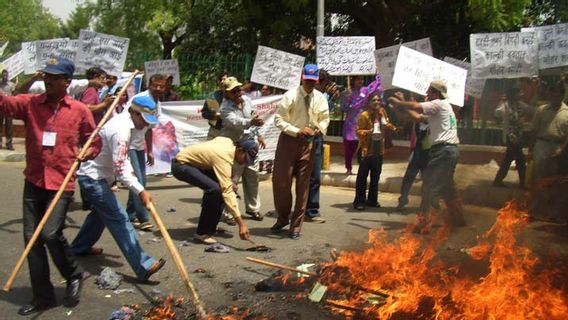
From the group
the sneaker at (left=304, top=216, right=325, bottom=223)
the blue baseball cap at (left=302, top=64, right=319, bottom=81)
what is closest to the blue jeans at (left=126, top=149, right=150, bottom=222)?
the sneaker at (left=304, top=216, right=325, bottom=223)

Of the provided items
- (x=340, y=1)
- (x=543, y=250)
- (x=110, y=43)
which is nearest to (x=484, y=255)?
(x=543, y=250)

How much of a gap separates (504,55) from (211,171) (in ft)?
17.7

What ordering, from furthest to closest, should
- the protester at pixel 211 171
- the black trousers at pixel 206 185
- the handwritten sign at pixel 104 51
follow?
the handwritten sign at pixel 104 51
the black trousers at pixel 206 185
the protester at pixel 211 171

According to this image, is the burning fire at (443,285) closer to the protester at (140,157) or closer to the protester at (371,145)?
the protester at (140,157)

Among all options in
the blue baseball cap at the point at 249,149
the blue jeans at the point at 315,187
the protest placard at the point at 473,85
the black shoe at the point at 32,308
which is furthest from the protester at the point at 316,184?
the black shoe at the point at 32,308

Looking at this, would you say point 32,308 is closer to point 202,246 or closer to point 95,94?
point 202,246

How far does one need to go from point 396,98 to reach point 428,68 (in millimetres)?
896

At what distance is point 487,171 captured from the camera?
944cm

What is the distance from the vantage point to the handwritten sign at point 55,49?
35.7 ft

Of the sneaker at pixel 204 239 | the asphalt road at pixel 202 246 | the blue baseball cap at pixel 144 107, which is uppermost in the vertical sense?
the blue baseball cap at pixel 144 107

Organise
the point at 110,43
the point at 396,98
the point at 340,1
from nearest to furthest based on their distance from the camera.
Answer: the point at 396,98 < the point at 110,43 < the point at 340,1

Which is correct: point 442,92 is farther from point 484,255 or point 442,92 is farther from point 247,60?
point 247,60

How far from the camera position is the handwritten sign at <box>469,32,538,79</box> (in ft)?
30.2

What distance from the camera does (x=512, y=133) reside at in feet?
30.7
